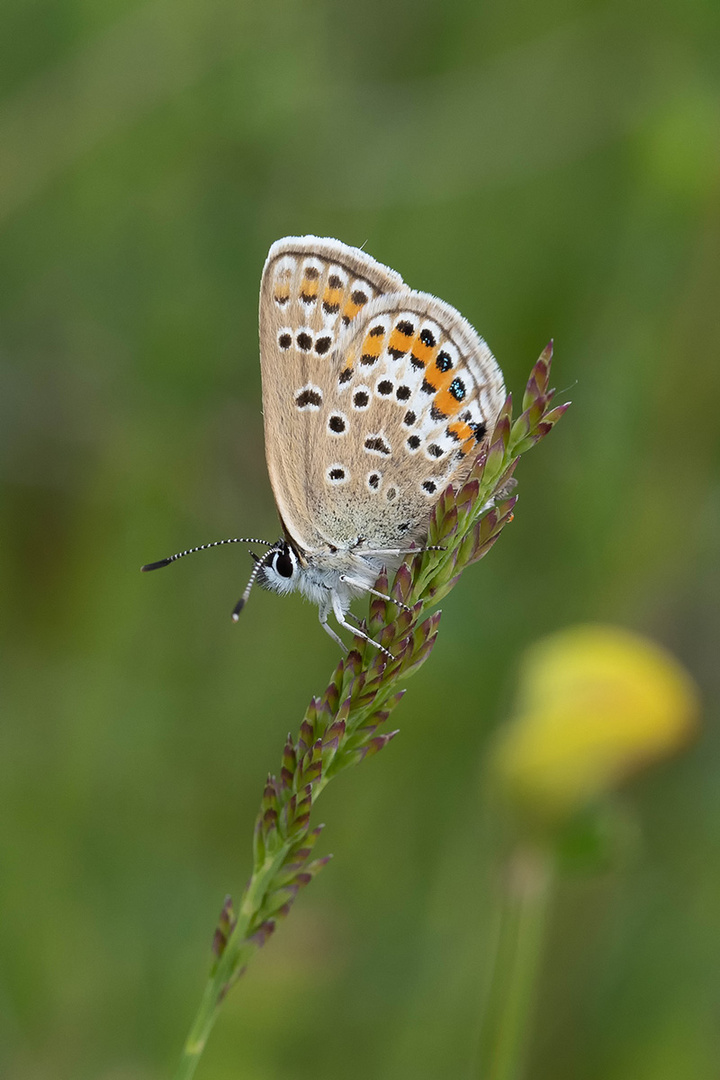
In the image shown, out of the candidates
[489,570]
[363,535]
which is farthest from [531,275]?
[363,535]

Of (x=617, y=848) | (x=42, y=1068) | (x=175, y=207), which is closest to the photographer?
(x=617, y=848)

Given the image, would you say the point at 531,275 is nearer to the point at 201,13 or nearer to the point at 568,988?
the point at 201,13

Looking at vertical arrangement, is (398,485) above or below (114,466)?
below

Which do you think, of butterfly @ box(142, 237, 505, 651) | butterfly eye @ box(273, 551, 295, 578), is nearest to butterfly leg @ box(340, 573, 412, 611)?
butterfly @ box(142, 237, 505, 651)

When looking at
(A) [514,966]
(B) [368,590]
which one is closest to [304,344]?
A: (B) [368,590]

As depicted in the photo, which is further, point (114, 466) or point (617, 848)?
point (114, 466)

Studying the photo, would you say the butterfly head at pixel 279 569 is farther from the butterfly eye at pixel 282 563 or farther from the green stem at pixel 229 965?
the green stem at pixel 229 965

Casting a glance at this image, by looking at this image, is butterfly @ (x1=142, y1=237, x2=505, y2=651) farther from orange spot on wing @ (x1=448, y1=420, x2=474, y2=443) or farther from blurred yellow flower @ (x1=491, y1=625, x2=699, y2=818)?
blurred yellow flower @ (x1=491, y1=625, x2=699, y2=818)
